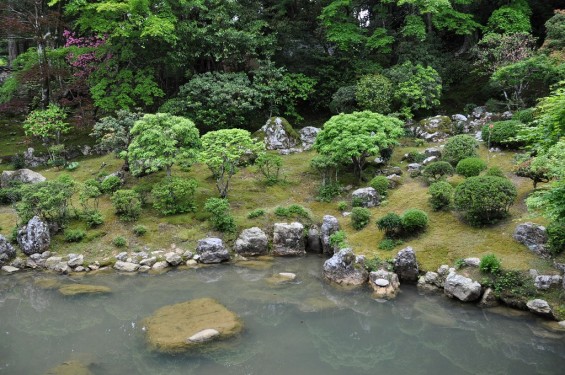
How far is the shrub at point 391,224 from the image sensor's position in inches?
608

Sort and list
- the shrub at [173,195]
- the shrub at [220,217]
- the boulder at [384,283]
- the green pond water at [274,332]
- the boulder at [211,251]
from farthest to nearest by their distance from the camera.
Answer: the shrub at [173,195] → the shrub at [220,217] → the boulder at [211,251] → the boulder at [384,283] → the green pond water at [274,332]

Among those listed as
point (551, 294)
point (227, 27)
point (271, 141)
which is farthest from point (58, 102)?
point (551, 294)

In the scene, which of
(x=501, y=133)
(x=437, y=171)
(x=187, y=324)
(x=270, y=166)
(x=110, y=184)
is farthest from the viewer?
(x=270, y=166)

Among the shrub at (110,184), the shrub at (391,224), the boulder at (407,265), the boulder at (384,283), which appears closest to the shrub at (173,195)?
the shrub at (110,184)

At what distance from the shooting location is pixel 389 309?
12719 mm

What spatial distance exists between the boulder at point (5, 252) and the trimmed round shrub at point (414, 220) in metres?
14.3

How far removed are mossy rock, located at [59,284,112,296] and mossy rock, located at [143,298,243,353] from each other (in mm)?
2760

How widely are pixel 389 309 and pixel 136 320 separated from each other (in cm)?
723

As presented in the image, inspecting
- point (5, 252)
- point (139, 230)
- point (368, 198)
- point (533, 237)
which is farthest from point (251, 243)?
point (533, 237)

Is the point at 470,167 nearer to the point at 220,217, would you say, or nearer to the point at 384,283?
the point at 384,283

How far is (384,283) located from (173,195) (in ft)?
31.7

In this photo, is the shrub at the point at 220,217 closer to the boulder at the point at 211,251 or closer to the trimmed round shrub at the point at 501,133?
the boulder at the point at 211,251

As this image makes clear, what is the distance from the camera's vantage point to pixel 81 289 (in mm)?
14289

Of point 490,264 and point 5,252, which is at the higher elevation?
point 490,264
